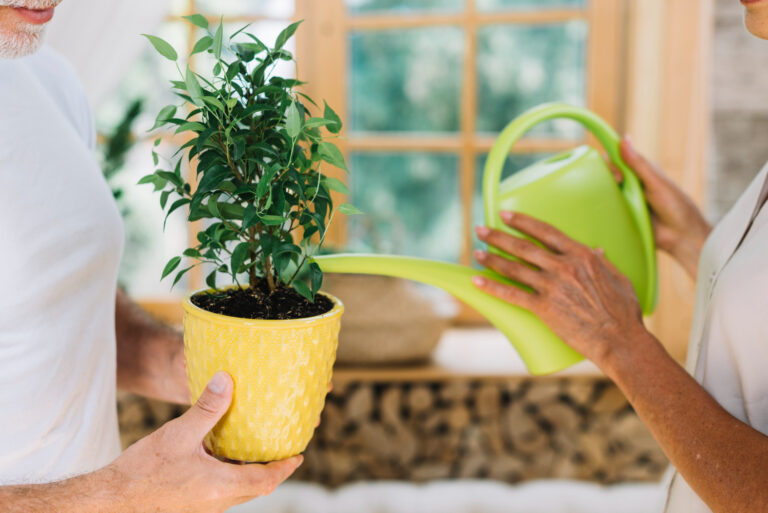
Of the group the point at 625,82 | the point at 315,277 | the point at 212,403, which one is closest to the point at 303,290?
the point at 315,277

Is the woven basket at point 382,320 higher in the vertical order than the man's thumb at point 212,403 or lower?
lower

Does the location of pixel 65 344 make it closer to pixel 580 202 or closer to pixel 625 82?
pixel 580 202

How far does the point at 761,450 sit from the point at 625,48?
174 centimetres

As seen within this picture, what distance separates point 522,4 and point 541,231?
61.9 inches

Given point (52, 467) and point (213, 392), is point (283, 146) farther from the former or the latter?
point (52, 467)

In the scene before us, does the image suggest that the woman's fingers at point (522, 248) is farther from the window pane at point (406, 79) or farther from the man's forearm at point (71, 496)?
the window pane at point (406, 79)

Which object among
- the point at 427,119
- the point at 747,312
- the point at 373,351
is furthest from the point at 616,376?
the point at 427,119

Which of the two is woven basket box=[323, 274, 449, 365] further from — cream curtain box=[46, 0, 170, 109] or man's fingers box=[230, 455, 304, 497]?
man's fingers box=[230, 455, 304, 497]

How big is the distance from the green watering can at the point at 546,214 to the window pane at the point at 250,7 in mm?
1600

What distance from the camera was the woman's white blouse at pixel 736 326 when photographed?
0.76 meters

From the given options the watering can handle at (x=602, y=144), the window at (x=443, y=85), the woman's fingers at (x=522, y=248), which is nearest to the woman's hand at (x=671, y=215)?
the watering can handle at (x=602, y=144)

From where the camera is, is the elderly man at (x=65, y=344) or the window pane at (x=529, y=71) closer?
the elderly man at (x=65, y=344)

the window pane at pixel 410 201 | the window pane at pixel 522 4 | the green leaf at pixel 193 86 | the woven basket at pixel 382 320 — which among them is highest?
the window pane at pixel 522 4

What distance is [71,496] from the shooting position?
617 mm
